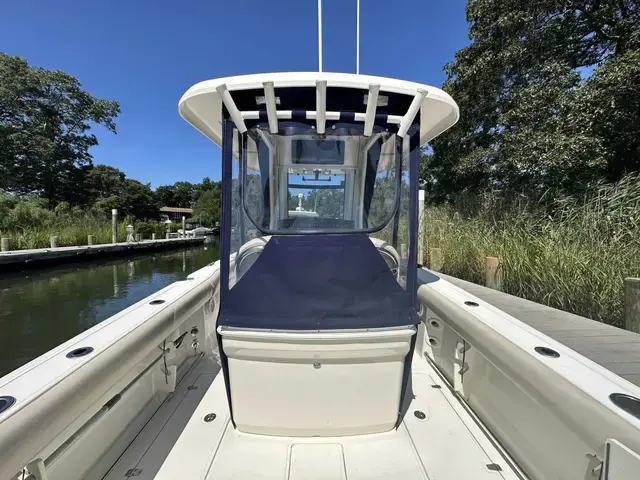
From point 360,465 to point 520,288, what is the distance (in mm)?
4198

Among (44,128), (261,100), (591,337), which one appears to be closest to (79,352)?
(261,100)

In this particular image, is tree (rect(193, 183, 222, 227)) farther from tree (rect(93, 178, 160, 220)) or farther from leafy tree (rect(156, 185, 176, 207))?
leafy tree (rect(156, 185, 176, 207))

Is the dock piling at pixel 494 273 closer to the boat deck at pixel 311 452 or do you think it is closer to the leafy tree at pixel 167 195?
the boat deck at pixel 311 452

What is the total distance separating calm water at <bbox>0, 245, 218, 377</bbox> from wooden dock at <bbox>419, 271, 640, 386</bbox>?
610cm

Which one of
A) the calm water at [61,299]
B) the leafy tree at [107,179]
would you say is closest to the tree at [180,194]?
the leafy tree at [107,179]

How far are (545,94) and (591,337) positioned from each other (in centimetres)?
516

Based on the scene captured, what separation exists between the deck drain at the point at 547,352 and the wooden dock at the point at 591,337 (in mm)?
1244

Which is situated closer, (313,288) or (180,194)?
(313,288)

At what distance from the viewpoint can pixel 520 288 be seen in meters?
4.76

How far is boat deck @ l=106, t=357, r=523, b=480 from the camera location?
1.41 metres

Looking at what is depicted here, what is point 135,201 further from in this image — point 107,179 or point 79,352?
point 79,352

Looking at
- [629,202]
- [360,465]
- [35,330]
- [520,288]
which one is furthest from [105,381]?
[35,330]

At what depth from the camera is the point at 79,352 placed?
1.27 m

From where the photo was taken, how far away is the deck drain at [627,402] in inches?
37.1
